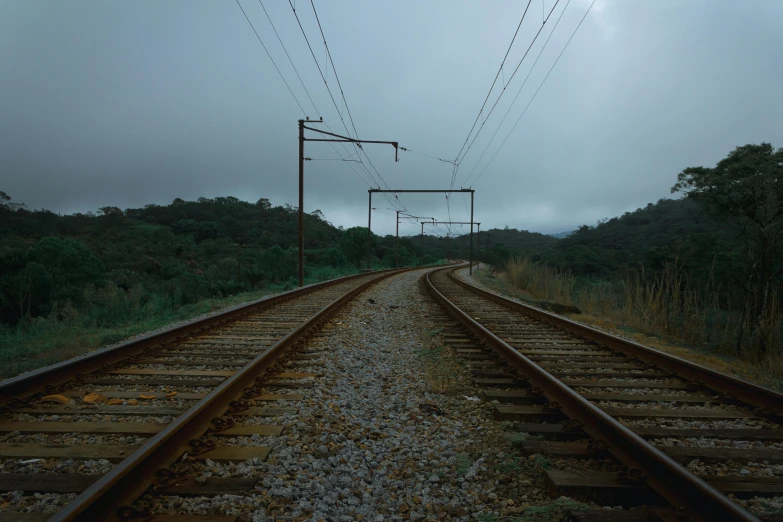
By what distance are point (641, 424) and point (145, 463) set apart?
354 centimetres

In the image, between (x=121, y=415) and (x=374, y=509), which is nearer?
(x=374, y=509)

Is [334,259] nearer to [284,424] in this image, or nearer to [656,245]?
[656,245]

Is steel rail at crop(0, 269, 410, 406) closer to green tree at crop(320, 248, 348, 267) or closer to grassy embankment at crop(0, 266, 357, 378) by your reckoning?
grassy embankment at crop(0, 266, 357, 378)

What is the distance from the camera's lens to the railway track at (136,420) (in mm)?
2355

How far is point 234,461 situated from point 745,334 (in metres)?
7.67

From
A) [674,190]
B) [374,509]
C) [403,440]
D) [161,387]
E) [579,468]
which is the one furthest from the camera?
[674,190]

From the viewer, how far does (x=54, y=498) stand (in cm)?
232

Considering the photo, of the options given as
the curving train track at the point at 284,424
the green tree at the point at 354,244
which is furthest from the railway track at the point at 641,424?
the green tree at the point at 354,244

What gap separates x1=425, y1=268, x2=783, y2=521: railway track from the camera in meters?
2.47

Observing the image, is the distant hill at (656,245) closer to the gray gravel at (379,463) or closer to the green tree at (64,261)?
the gray gravel at (379,463)

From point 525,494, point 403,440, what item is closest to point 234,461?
point 403,440

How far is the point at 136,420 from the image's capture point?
3475 millimetres

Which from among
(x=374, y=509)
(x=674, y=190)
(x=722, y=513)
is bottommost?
(x=374, y=509)

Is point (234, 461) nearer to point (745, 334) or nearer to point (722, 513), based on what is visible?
point (722, 513)
